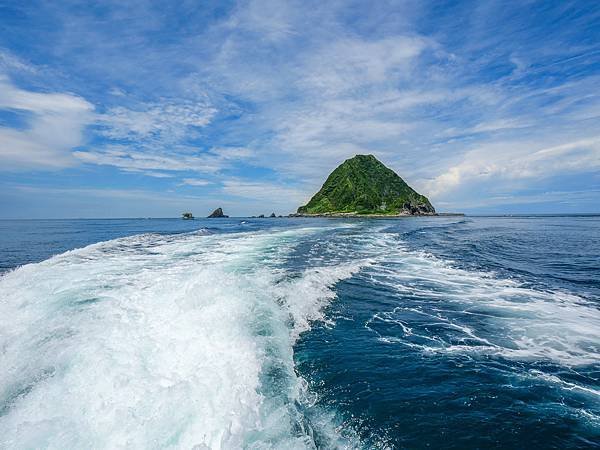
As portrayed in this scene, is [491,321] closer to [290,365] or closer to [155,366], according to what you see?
[290,365]

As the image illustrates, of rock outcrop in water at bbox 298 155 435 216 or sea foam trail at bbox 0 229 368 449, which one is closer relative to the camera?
sea foam trail at bbox 0 229 368 449

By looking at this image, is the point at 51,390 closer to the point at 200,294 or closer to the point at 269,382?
the point at 269,382

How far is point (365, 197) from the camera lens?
16488 cm

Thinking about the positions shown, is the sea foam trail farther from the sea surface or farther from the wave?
the wave

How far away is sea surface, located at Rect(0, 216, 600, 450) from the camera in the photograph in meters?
4.50

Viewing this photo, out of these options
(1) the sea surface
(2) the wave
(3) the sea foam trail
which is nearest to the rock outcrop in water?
(2) the wave

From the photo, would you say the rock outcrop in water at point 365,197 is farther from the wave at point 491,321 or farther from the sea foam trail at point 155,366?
the sea foam trail at point 155,366

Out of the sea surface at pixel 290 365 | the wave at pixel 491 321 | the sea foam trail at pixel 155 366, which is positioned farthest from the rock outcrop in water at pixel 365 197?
the sea foam trail at pixel 155 366

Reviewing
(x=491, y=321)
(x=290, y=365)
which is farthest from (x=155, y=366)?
(x=491, y=321)

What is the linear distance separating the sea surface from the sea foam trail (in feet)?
0.09

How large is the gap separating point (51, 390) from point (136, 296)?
5.64m

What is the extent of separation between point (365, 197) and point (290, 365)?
6418 inches

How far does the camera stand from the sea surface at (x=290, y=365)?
4.50m

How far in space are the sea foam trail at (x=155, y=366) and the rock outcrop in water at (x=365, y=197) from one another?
5646 inches
